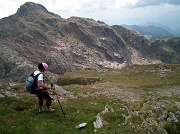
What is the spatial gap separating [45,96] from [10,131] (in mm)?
4972

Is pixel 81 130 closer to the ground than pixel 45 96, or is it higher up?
closer to the ground

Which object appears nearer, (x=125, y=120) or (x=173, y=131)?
(x=173, y=131)

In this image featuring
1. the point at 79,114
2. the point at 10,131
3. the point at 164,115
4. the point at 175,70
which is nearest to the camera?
the point at 10,131

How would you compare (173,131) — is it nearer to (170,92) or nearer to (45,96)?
(45,96)

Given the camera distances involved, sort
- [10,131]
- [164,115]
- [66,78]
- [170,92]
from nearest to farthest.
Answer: [10,131] < [164,115] < [170,92] < [66,78]

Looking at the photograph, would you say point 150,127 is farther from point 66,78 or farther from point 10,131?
point 66,78

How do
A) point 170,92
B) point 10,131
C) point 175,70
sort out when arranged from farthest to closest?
1. point 175,70
2. point 170,92
3. point 10,131

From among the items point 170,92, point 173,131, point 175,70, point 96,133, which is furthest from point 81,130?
point 175,70

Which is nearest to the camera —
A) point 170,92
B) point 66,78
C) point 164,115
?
point 164,115

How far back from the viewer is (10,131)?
19141 millimetres

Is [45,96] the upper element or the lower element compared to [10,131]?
upper

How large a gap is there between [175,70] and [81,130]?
94.3 metres

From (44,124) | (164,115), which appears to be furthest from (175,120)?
(44,124)

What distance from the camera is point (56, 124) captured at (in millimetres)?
21234
